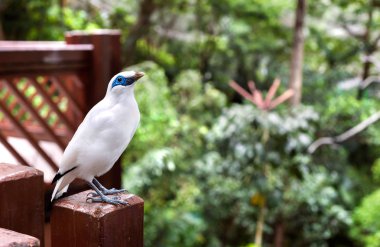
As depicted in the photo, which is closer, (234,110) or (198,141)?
(234,110)

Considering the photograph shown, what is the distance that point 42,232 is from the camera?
585mm

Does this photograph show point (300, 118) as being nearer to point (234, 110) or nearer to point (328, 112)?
point (234, 110)

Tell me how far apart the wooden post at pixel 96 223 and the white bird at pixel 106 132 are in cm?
2

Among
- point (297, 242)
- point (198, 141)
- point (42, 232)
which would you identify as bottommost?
point (297, 242)

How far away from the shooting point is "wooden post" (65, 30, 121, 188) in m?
1.87

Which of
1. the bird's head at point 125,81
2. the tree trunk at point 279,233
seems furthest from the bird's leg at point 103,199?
the tree trunk at point 279,233

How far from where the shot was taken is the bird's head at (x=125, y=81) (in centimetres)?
58

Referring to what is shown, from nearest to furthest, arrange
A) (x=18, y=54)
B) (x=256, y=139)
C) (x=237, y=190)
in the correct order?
(x=18, y=54)
(x=256, y=139)
(x=237, y=190)

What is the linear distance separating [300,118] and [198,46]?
277 centimetres

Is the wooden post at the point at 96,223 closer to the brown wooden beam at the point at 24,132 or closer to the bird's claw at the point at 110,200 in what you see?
the bird's claw at the point at 110,200

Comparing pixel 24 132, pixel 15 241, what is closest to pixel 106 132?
pixel 15 241

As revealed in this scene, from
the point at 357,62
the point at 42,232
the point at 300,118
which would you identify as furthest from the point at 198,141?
the point at 42,232

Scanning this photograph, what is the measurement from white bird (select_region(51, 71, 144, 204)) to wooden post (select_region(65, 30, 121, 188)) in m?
1.30

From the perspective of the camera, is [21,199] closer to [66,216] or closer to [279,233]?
[66,216]
